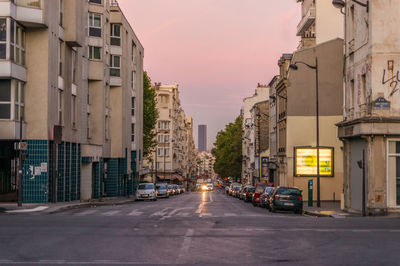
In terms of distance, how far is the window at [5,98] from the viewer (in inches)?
1348

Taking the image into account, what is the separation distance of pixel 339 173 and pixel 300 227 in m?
31.3

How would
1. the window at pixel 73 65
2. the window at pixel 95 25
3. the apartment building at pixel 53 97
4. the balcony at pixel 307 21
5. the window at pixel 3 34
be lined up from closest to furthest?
the window at pixel 3 34 < the apartment building at pixel 53 97 < the window at pixel 73 65 < the balcony at pixel 307 21 < the window at pixel 95 25

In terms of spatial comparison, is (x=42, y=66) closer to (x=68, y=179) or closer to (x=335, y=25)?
(x=68, y=179)

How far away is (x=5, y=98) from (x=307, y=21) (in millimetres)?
32107

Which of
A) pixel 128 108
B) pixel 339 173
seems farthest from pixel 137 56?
pixel 339 173

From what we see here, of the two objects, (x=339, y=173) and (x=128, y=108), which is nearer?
(x=339, y=173)

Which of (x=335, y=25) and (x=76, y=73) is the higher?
(x=335, y=25)

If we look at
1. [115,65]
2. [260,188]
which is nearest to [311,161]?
[260,188]

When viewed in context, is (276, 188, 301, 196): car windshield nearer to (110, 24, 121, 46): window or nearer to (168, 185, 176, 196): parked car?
(110, 24, 121, 46): window

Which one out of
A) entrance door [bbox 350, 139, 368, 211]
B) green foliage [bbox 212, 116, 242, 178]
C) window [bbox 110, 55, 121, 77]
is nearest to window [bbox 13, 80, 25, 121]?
entrance door [bbox 350, 139, 368, 211]

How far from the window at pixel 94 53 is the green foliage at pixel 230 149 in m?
78.5

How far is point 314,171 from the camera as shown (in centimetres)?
5119

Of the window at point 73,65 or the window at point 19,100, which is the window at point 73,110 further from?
the window at point 19,100

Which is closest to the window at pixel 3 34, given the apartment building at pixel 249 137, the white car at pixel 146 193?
the white car at pixel 146 193
